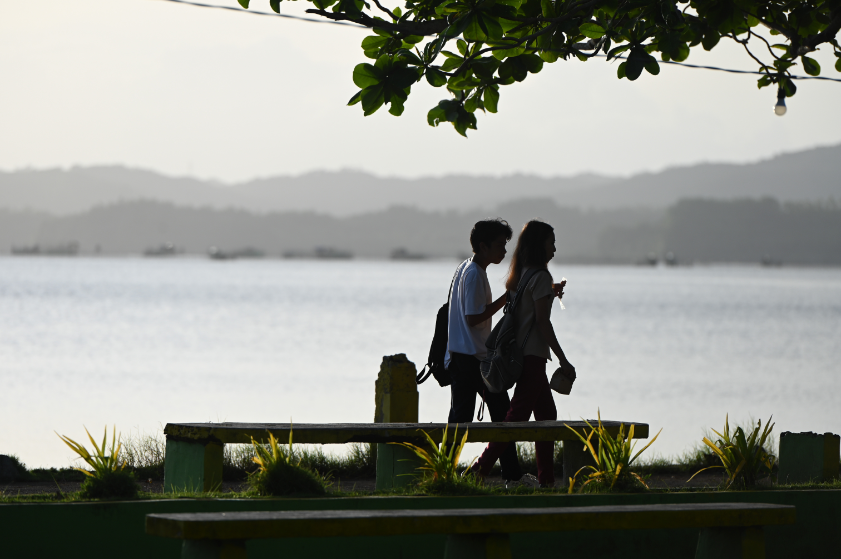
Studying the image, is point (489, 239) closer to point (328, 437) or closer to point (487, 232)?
point (487, 232)

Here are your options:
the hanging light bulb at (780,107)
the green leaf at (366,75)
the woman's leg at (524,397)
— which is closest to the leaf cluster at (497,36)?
the green leaf at (366,75)

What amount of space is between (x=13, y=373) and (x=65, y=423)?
35.2 feet

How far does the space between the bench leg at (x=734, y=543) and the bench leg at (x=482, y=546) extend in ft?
3.60

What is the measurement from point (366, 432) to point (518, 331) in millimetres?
1383

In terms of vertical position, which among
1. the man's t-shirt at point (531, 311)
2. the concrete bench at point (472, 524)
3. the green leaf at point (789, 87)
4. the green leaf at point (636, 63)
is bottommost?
the concrete bench at point (472, 524)

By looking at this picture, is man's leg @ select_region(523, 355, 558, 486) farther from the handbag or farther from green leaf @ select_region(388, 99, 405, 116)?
green leaf @ select_region(388, 99, 405, 116)

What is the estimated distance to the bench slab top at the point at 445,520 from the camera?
383 cm

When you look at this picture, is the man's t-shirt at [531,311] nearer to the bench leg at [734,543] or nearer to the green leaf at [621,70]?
the green leaf at [621,70]

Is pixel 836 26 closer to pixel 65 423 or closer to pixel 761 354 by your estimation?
pixel 65 423

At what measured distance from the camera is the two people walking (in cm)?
693

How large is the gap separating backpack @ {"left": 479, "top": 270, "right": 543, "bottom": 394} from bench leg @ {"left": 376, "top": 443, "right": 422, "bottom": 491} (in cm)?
91

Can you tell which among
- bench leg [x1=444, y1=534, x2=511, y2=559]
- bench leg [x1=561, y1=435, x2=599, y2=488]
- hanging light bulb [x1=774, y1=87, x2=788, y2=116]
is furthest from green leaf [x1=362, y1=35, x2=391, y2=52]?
hanging light bulb [x1=774, y1=87, x2=788, y2=116]

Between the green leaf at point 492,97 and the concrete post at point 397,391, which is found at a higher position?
the green leaf at point 492,97

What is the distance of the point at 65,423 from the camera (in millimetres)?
20578
